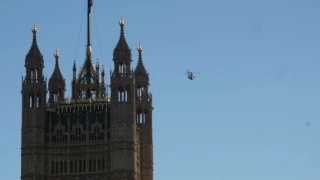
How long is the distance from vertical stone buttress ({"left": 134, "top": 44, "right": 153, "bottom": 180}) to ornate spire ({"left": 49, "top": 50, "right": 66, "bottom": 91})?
858cm

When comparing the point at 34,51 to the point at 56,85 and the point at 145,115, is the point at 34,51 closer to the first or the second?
the point at 56,85

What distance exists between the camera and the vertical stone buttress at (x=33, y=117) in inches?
6122

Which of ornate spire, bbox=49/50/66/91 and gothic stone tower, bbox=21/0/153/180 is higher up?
ornate spire, bbox=49/50/66/91

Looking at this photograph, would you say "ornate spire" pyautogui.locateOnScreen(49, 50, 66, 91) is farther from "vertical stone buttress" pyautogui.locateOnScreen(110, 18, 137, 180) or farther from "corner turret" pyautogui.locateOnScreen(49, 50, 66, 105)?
"vertical stone buttress" pyautogui.locateOnScreen(110, 18, 137, 180)

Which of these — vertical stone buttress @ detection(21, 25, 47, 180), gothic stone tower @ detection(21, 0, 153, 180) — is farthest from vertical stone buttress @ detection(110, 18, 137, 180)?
vertical stone buttress @ detection(21, 25, 47, 180)

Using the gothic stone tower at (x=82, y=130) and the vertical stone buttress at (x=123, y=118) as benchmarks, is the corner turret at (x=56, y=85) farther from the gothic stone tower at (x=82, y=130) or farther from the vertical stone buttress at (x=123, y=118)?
the vertical stone buttress at (x=123, y=118)

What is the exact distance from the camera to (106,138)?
15662cm

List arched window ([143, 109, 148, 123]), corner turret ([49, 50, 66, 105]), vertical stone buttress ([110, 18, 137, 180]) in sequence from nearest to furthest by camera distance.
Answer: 1. vertical stone buttress ([110, 18, 137, 180])
2. corner turret ([49, 50, 66, 105])
3. arched window ([143, 109, 148, 123])

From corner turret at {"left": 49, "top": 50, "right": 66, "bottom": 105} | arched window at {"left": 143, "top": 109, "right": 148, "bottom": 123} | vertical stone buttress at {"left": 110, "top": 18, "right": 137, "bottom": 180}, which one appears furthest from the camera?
arched window at {"left": 143, "top": 109, "right": 148, "bottom": 123}

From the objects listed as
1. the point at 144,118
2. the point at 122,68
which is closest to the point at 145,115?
the point at 144,118

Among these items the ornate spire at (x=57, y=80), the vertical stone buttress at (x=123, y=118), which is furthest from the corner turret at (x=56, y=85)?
the vertical stone buttress at (x=123, y=118)

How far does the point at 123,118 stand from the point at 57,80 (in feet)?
41.0

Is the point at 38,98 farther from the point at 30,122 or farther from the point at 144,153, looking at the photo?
the point at 144,153

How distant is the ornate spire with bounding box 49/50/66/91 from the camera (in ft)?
536
